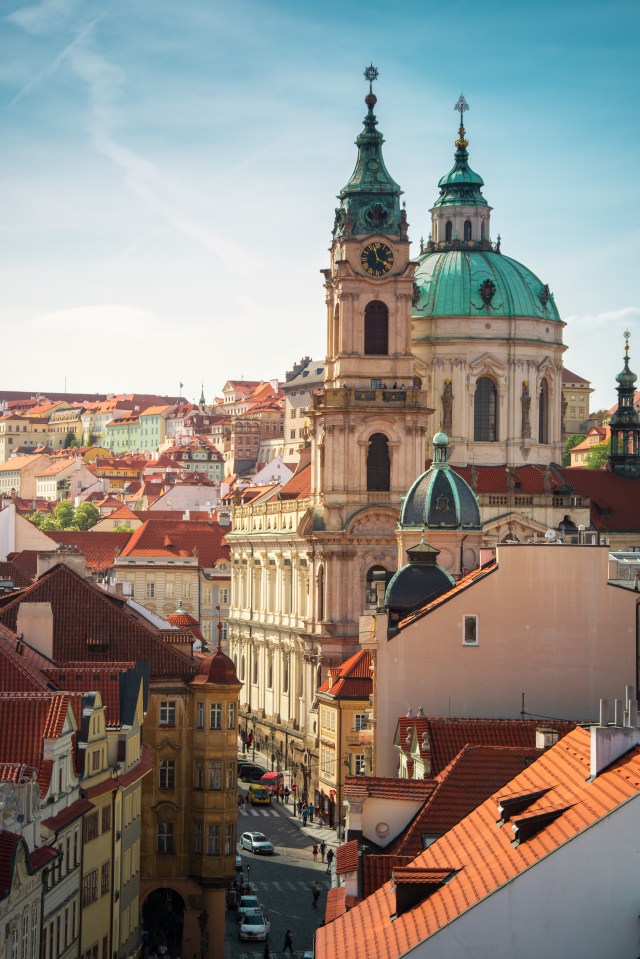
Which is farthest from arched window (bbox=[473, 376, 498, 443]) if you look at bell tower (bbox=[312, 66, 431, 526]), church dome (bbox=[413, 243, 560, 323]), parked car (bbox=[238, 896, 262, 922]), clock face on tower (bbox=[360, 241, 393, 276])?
parked car (bbox=[238, 896, 262, 922])

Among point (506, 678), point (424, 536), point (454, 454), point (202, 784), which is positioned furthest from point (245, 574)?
point (506, 678)

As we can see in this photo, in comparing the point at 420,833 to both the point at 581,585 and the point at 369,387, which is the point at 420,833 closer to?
the point at 581,585

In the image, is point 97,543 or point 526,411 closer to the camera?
point 526,411

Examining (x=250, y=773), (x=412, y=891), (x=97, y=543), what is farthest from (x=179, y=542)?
(x=412, y=891)

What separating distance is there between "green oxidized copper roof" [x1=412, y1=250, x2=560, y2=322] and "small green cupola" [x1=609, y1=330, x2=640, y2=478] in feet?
30.9

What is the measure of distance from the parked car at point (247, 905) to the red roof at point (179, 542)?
83.2 m

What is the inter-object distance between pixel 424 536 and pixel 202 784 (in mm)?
20654

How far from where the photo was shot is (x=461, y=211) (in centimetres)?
12081

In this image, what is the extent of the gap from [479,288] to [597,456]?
6778 cm

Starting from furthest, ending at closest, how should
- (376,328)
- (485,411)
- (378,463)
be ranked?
(485,411)
(376,328)
(378,463)

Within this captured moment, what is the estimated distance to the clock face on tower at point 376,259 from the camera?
108m

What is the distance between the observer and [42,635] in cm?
6125

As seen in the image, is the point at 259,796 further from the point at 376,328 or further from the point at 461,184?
the point at 461,184

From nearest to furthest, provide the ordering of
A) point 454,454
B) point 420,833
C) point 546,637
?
point 420,833 → point 546,637 → point 454,454
